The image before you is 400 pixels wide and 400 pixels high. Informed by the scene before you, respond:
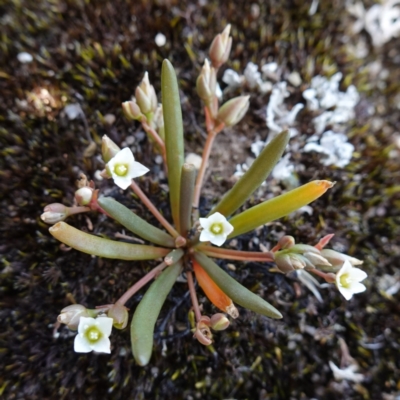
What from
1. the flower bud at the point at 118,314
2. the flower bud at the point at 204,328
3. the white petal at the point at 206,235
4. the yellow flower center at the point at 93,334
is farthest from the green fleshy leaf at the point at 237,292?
the yellow flower center at the point at 93,334

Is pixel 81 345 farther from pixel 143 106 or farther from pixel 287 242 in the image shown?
pixel 143 106

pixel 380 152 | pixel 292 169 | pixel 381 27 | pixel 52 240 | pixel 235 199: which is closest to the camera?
pixel 235 199

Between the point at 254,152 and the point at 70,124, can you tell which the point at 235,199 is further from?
the point at 70,124

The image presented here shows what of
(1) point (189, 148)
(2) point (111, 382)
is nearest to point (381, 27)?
(1) point (189, 148)

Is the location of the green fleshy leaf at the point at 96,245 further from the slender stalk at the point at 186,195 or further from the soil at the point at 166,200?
the soil at the point at 166,200

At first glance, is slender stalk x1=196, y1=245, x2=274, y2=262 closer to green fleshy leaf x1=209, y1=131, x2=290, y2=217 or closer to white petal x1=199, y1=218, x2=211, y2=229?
green fleshy leaf x1=209, y1=131, x2=290, y2=217

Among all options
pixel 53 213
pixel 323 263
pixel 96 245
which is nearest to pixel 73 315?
pixel 96 245

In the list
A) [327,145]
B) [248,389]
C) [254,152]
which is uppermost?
[254,152]
